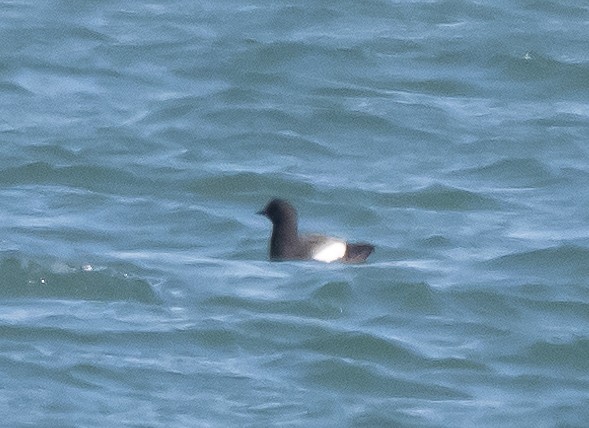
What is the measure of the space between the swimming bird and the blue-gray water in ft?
0.47

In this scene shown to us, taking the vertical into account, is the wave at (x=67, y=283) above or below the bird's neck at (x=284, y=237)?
below

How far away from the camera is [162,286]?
1130 centimetres

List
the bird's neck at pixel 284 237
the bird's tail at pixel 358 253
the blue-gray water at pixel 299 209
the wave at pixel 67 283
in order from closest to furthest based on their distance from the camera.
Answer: the blue-gray water at pixel 299 209 → the wave at pixel 67 283 → the bird's tail at pixel 358 253 → the bird's neck at pixel 284 237

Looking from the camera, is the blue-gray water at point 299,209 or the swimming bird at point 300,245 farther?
the swimming bird at point 300,245

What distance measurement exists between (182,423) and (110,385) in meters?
0.60

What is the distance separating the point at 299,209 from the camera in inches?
536

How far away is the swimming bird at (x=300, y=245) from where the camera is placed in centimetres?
1213

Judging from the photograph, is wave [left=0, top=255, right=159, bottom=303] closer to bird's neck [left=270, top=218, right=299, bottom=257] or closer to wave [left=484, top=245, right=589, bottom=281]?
bird's neck [left=270, top=218, right=299, bottom=257]

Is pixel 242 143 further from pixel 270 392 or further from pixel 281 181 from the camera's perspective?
pixel 270 392

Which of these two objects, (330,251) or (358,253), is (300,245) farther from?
(358,253)

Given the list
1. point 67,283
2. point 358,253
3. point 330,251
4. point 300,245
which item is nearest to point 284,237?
point 300,245

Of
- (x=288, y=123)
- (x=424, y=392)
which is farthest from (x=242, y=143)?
(x=424, y=392)

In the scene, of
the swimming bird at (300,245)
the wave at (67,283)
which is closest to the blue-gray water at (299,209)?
the wave at (67,283)

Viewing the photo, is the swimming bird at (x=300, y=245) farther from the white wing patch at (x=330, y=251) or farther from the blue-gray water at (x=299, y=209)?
the blue-gray water at (x=299, y=209)
